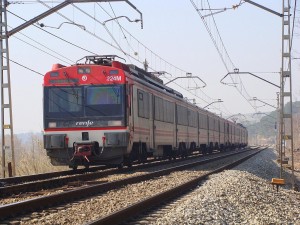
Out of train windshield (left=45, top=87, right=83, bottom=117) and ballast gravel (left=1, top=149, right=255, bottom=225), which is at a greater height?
train windshield (left=45, top=87, right=83, bottom=117)

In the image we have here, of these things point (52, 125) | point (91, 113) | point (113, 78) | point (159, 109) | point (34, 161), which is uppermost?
point (113, 78)

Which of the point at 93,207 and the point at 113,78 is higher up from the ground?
the point at 113,78

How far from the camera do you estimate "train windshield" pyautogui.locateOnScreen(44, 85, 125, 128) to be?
17453mm

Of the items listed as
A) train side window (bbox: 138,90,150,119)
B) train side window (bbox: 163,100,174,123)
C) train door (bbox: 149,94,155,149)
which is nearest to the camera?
train side window (bbox: 138,90,150,119)

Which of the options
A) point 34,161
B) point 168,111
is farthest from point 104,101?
point 34,161

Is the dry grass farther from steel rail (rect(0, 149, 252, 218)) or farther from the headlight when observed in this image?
steel rail (rect(0, 149, 252, 218))

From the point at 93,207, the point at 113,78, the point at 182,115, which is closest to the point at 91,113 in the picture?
the point at 113,78

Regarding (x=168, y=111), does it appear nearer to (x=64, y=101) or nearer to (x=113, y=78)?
(x=113, y=78)

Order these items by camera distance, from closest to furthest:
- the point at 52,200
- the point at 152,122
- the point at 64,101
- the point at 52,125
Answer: the point at 52,200 < the point at 52,125 < the point at 64,101 < the point at 152,122

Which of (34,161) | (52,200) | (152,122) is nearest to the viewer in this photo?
(52,200)

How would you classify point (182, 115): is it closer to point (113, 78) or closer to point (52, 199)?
point (113, 78)

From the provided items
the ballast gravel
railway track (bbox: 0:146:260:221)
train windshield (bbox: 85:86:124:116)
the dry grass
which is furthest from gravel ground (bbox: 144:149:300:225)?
the dry grass

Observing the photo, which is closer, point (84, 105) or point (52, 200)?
point (52, 200)

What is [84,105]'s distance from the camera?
17.7m
